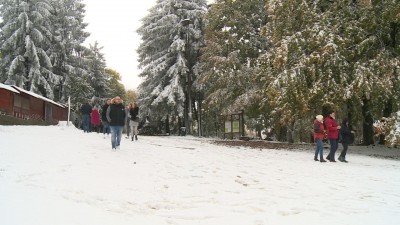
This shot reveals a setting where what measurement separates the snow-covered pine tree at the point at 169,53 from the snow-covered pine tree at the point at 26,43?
10842 millimetres

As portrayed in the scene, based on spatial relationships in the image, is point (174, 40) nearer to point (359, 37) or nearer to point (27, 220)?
point (359, 37)

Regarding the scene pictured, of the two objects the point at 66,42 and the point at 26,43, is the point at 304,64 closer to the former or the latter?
the point at 26,43

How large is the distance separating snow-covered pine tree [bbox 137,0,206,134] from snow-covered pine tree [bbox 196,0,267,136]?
15.0 feet

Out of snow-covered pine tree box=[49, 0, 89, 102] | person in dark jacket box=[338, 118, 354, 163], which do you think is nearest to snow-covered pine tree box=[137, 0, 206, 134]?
snow-covered pine tree box=[49, 0, 89, 102]

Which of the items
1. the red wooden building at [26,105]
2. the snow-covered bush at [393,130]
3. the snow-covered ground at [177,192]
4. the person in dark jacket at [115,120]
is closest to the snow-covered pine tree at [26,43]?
the red wooden building at [26,105]

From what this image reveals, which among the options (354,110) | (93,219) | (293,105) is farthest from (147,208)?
(354,110)

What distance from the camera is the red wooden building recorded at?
2877cm

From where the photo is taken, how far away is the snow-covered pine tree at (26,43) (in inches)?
1447

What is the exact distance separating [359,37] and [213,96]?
45.6ft

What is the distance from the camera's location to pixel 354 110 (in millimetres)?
23109

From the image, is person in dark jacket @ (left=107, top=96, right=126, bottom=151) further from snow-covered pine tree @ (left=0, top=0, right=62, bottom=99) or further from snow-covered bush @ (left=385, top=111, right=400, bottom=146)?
snow-covered pine tree @ (left=0, top=0, right=62, bottom=99)

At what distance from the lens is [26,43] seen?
36469 millimetres

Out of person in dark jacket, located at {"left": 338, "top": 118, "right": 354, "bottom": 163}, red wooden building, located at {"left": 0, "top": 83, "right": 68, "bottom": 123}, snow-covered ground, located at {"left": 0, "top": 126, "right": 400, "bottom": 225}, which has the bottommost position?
snow-covered ground, located at {"left": 0, "top": 126, "right": 400, "bottom": 225}

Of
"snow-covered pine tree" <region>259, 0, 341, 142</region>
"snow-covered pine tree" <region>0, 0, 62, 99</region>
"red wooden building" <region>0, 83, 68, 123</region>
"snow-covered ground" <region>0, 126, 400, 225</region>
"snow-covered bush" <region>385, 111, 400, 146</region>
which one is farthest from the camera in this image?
"snow-covered pine tree" <region>0, 0, 62, 99</region>
